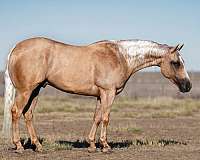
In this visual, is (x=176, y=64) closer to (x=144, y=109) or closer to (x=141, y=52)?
(x=141, y=52)

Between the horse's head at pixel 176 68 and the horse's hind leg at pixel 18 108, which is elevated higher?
the horse's head at pixel 176 68

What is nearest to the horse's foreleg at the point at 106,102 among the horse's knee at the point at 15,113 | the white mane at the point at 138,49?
the white mane at the point at 138,49

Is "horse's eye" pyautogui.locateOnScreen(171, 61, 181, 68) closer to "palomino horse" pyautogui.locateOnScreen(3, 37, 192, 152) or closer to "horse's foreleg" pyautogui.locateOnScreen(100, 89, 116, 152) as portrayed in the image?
"palomino horse" pyautogui.locateOnScreen(3, 37, 192, 152)

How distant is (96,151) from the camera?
40.1 feet

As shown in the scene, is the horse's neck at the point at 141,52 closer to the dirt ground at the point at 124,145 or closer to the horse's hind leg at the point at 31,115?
the dirt ground at the point at 124,145

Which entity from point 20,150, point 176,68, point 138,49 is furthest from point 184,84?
point 20,150

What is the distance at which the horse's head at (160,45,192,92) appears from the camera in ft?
41.6

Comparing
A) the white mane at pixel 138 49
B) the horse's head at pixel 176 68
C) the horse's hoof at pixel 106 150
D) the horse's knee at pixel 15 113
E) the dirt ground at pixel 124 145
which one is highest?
the white mane at pixel 138 49

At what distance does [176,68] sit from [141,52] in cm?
97

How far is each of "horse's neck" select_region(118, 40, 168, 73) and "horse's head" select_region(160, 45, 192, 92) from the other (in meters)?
0.16

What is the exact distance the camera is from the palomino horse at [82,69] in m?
11.6

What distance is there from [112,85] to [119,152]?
155 cm

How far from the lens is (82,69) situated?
11977 mm

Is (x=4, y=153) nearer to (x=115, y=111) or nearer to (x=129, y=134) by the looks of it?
(x=129, y=134)
